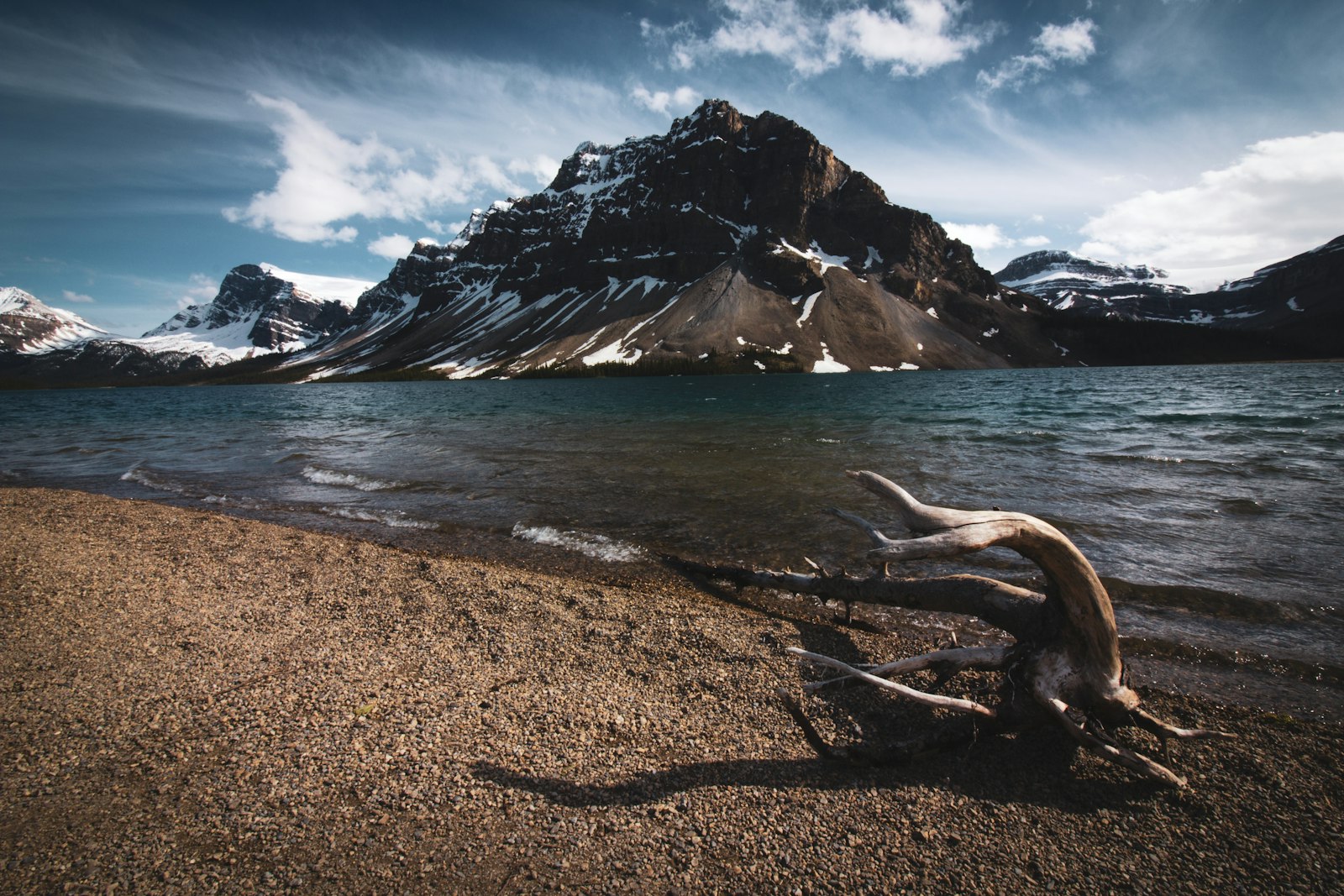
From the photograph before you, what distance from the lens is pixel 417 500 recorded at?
17.9m

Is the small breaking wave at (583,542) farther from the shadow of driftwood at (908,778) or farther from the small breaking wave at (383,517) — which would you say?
the shadow of driftwood at (908,778)

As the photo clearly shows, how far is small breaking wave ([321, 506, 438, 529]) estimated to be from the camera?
15.2m

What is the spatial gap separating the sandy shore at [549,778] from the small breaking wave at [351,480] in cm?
1161

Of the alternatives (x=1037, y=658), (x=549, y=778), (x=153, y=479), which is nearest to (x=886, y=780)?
(x=1037, y=658)

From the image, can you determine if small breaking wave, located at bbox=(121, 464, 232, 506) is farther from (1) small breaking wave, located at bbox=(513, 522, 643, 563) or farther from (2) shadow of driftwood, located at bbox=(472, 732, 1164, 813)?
(2) shadow of driftwood, located at bbox=(472, 732, 1164, 813)

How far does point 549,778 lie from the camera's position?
17.0 feet

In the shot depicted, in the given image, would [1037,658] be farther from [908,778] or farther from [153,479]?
[153,479]

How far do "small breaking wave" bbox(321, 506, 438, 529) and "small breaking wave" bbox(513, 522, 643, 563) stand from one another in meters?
2.85

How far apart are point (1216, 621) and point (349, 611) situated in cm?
1439

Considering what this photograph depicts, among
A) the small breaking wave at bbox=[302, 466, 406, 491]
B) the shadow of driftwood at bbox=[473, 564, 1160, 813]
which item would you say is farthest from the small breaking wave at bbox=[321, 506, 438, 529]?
the shadow of driftwood at bbox=[473, 564, 1160, 813]

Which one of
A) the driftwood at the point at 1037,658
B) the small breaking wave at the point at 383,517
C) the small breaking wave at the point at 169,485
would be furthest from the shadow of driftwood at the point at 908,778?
the small breaking wave at the point at 169,485

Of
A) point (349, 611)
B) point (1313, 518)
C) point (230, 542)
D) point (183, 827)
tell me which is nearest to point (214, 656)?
point (349, 611)

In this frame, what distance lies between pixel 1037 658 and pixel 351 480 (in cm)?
2276

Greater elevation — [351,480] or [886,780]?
[351,480]
